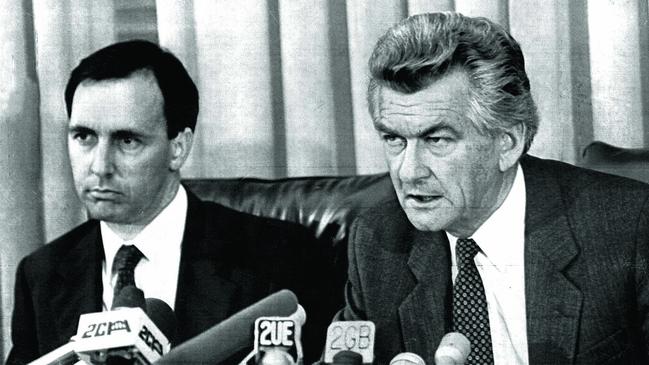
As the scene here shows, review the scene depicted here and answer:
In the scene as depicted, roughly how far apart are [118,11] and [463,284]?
0.94 meters

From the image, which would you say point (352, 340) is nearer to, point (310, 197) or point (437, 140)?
point (437, 140)

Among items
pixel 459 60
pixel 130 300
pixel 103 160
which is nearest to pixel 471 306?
pixel 459 60

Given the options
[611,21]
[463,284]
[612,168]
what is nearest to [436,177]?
[463,284]

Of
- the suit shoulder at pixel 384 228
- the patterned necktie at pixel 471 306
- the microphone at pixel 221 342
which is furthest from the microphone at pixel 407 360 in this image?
the suit shoulder at pixel 384 228

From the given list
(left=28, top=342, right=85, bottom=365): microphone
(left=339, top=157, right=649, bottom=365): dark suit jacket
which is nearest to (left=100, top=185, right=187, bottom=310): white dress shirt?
(left=339, top=157, right=649, bottom=365): dark suit jacket

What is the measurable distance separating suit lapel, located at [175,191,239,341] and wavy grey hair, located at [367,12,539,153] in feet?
1.56

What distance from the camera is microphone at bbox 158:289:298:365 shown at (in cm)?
105

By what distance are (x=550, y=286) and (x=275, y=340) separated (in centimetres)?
62

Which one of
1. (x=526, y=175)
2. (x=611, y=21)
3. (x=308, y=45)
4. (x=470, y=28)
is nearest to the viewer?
(x=470, y=28)

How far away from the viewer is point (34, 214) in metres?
2.02

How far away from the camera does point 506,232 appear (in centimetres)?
155

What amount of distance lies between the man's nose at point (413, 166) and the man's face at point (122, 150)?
0.54m

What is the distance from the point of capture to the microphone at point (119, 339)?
99 cm

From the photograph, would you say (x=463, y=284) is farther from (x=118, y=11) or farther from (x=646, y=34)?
(x=118, y=11)
